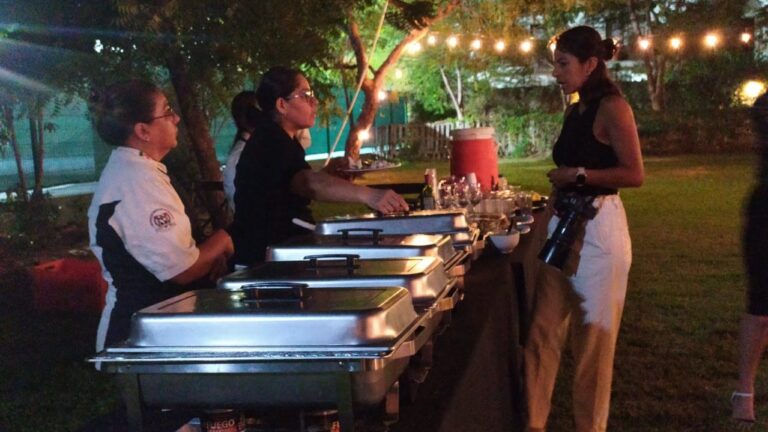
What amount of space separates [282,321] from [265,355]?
0.23ft

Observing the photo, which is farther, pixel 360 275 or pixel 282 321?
pixel 360 275

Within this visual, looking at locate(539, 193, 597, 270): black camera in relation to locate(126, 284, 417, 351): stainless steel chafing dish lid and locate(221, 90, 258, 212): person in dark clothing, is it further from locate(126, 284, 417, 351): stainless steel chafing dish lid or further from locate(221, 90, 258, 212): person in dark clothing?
locate(221, 90, 258, 212): person in dark clothing

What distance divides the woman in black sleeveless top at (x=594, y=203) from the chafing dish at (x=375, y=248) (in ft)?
2.46

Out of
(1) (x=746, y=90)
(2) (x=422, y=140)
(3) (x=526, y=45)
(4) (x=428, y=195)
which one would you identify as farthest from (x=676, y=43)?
(4) (x=428, y=195)

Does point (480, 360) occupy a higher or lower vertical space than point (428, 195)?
lower

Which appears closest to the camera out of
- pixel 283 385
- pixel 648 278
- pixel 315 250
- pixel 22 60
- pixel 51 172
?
pixel 283 385

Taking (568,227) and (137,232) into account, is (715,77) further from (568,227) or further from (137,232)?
(137,232)

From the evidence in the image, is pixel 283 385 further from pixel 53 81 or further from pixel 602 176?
pixel 53 81

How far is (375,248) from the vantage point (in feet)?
7.19

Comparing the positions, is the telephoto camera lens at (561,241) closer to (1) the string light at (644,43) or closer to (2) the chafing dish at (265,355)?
(2) the chafing dish at (265,355)

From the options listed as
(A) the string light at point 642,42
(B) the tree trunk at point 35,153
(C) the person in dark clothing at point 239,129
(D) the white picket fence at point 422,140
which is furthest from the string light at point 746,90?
(C) the person in dark clothing at point 239,129

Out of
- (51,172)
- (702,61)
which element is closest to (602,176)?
(51,172)

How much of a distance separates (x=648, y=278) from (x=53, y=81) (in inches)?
228

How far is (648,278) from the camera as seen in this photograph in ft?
24.9
